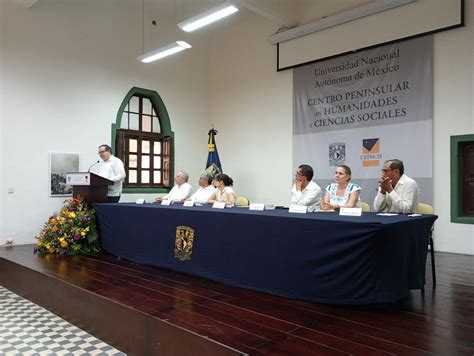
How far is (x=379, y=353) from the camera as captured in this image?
1724 mm

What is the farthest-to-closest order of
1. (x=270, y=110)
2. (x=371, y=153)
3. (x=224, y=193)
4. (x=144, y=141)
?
(x=144, y=141) < (x=270, y=110) < (x=371, y=153) < (x=224, y=193)

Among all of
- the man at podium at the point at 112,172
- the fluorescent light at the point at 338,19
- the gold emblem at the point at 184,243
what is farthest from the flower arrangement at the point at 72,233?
the fluorescent light at the point at 338,19

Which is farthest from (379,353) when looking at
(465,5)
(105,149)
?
(465,5)

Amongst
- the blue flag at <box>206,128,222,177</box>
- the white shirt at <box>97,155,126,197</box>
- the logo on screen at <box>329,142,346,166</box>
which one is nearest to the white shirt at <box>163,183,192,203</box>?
the white shirt at <box>97,155,126,197</box>

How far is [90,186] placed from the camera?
452 centimetres

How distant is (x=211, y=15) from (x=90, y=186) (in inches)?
97.4

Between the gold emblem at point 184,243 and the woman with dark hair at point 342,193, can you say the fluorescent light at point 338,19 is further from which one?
the gold emblem at point 184,243

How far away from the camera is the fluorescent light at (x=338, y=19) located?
5.15 metres

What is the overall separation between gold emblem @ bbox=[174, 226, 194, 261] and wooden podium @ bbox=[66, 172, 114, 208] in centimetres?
171

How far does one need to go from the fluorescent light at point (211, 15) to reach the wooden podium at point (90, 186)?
2.17 metres

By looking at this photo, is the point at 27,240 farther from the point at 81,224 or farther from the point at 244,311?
the point at 244,311

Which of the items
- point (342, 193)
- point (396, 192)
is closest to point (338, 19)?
point (342, 193)

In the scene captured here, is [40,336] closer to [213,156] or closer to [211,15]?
[211,15]

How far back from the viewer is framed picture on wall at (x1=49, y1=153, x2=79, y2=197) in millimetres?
5801
